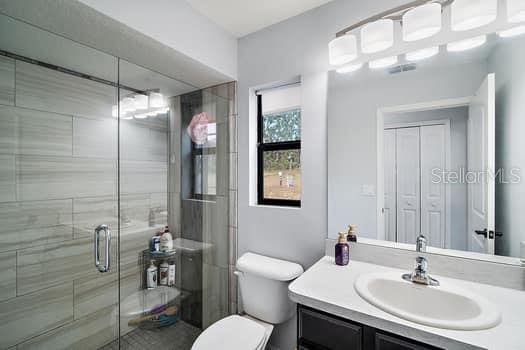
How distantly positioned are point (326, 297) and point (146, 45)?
5.35 feet

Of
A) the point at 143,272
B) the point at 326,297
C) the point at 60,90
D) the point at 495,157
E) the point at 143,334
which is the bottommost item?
the point at 143,334

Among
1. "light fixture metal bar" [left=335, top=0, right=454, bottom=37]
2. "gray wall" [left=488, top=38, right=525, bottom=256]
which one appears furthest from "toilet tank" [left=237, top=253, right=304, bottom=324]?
"light fixture metal bar" [left=335, top=0, right=454, bottom=37]

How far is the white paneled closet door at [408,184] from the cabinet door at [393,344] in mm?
629

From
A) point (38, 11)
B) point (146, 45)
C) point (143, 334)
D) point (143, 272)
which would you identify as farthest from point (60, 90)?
point (143, 334)

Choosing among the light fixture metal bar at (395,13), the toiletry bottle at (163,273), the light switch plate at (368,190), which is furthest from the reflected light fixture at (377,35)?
the toiletry bottle at (163,273)

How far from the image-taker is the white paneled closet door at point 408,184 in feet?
4.23

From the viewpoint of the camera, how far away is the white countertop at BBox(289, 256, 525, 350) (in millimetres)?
717

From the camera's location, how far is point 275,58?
5.67 feet

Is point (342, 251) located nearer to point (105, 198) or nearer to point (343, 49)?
point (343, 49)

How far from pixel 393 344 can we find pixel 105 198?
1744mm

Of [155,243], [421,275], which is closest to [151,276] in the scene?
[155,243]

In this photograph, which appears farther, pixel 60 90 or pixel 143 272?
pixel 143 272

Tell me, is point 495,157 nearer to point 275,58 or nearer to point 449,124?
point 449,124

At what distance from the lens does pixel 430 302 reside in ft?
3.43
